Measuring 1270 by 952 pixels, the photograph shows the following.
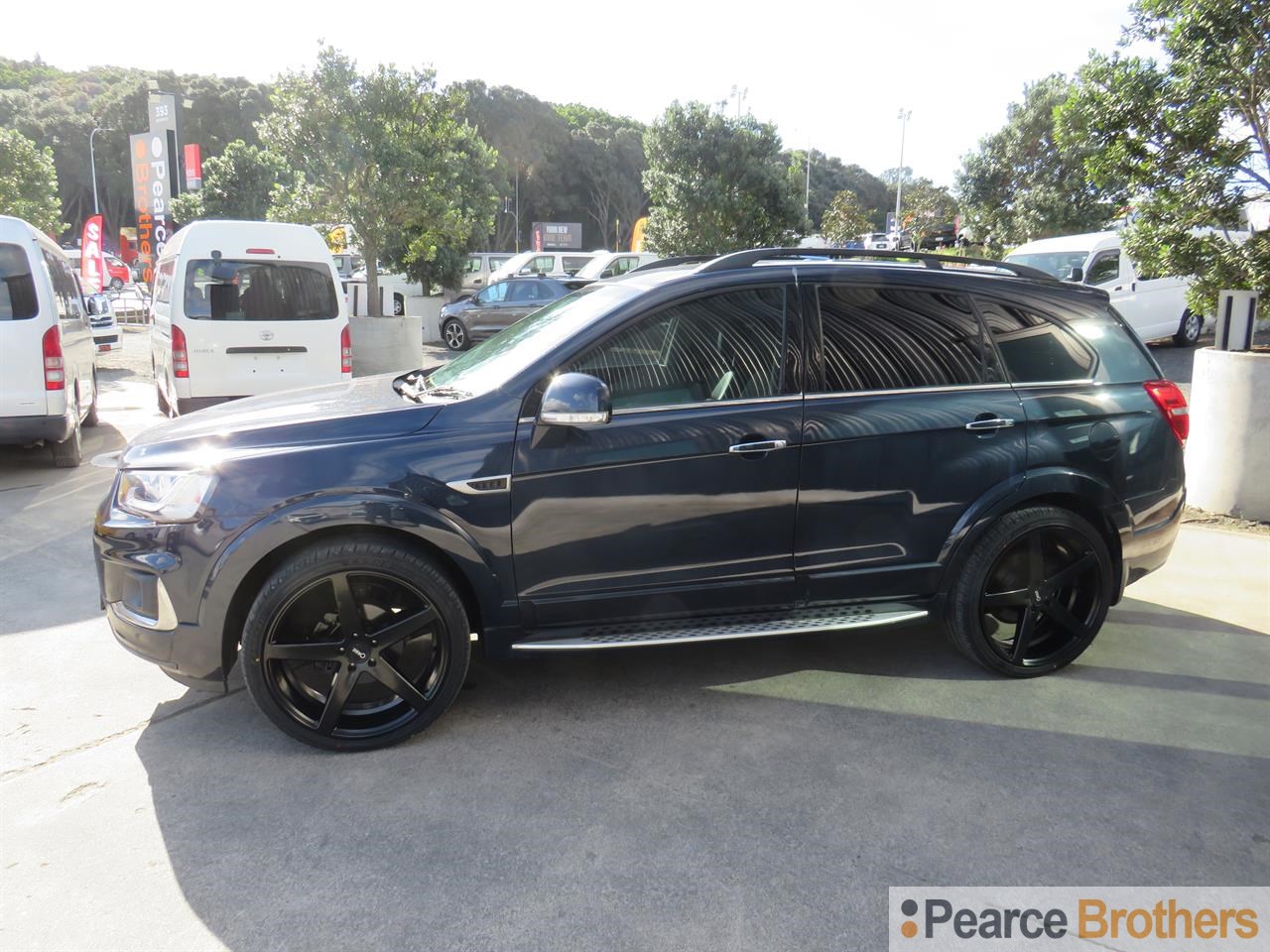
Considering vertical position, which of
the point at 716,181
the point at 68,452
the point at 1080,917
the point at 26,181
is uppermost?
the point at 26,181

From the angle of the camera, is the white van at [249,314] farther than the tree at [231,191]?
No

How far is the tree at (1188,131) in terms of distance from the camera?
6391 mm

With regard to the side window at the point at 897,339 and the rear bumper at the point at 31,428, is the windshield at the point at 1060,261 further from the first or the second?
the rear bumper at the point at 31,428

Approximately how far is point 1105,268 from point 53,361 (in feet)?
46.6

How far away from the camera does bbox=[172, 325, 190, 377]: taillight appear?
8.42m

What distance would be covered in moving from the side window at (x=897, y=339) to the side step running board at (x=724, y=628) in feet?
2.97

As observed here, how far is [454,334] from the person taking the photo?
1920 centimetres

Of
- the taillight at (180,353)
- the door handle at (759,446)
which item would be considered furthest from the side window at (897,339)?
the taillight at (180,353)

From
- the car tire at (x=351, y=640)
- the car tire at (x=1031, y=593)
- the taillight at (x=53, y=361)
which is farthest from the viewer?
the taillight at (x=53, y=361)

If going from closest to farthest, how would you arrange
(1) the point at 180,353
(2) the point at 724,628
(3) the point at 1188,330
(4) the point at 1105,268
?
(2) the point at 724,628
(1) the point at 180,353
(4) the point at 1105,268
(3) the point at 1188,330

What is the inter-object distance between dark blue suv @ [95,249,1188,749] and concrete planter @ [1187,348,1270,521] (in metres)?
2.71

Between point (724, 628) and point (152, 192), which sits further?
point (152, 192)

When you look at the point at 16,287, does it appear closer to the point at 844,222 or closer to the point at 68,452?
the point at 68,452

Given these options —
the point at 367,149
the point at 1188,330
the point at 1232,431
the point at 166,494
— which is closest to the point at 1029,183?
the point at 1188,330
